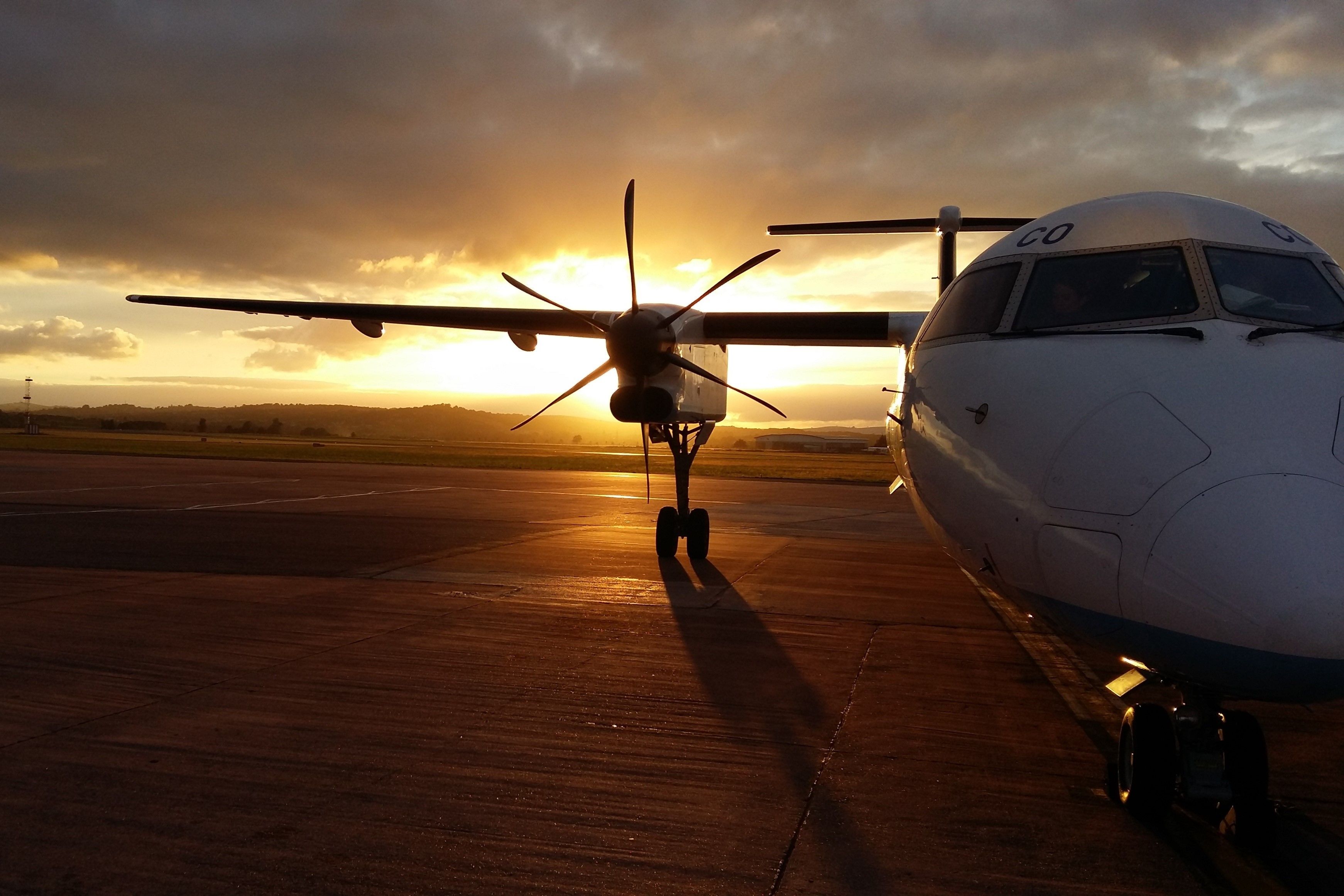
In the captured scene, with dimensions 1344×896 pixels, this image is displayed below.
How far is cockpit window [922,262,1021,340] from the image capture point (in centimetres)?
536

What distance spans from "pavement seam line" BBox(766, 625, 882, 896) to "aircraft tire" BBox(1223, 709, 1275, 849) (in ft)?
6.29

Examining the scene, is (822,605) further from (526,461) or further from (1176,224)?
(526,461)

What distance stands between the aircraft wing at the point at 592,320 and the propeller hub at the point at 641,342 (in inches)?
22.4

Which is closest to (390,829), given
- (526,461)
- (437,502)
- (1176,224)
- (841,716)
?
(841,716)

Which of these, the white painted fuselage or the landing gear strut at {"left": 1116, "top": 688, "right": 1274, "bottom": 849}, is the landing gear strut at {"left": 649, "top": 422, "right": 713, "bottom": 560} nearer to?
the white painted fuselage

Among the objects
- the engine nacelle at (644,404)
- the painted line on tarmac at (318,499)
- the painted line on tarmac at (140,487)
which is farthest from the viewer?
the painted line on tarmac at (140,487)

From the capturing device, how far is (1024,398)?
4.45 meters

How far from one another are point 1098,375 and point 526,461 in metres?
48.5

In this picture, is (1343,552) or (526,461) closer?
(1343,552)

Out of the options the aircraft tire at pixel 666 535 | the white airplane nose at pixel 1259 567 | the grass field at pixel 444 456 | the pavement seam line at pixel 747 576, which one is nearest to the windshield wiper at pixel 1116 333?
the white airplane nose at pixel 1259 567

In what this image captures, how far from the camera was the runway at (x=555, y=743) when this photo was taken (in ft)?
13.0

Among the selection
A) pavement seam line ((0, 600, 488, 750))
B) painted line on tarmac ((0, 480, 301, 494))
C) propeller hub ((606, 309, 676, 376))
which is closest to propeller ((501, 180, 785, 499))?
propeller hub ((606, 309, 676, 376))

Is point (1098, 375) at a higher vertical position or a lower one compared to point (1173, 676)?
higher

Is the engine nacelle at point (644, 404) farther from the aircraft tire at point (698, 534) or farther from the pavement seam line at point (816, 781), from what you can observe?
the pavement seam line at point (816, 781)
